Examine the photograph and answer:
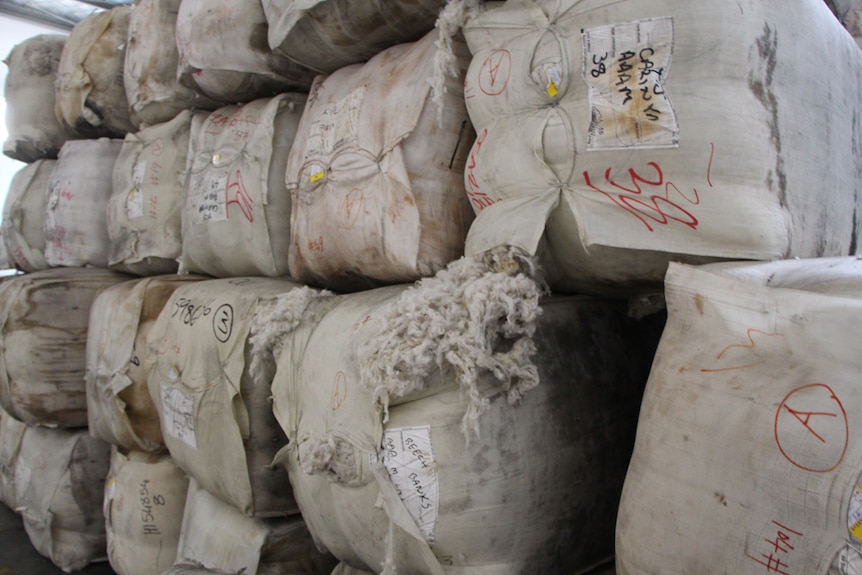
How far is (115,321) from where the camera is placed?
1.36 meters

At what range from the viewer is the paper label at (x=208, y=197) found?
4.00ft

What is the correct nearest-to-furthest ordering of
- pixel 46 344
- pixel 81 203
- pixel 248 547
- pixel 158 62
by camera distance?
1. pixel 248 547
2. pixel 158 62
3. pixel 46 344
4. pixel 81 203

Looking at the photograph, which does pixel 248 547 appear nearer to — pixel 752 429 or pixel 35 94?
pixel 752 429

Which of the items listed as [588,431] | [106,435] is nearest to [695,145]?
[588,431]

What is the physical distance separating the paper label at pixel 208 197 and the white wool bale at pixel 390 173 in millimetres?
282

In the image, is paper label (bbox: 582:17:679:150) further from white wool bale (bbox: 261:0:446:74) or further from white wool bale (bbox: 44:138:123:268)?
white wool bale (bbox: 44:138:123:268)

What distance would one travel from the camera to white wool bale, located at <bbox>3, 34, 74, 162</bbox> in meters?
1.94

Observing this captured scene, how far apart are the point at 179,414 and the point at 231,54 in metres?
0.65

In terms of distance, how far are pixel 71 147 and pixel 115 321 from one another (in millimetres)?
716

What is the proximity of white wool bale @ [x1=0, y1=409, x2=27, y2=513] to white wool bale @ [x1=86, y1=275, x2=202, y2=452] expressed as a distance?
0.69 meters

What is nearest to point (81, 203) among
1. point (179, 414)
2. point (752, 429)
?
point (179, 414)

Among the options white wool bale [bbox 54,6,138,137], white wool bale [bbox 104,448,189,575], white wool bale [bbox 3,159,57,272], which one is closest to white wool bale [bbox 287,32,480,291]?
white wool bale [bbox 104,448,189,575]

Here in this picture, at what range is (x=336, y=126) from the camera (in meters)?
0.97

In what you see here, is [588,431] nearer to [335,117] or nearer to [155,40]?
[335,117]
